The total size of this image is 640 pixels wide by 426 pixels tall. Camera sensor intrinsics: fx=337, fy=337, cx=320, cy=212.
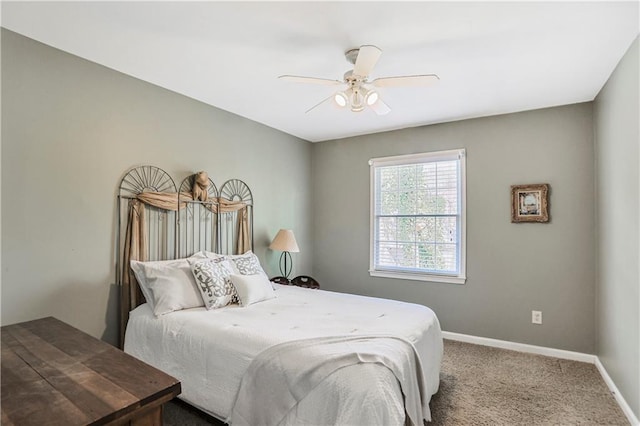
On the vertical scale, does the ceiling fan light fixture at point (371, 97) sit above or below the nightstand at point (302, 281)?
above

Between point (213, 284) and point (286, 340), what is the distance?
95 centimetres

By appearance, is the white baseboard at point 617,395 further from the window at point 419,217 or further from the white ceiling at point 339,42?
the white ceiling at point 339,42

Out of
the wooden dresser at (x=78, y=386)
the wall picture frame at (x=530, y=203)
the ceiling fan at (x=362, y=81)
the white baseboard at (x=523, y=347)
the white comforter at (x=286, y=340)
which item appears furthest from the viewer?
the wall picture frame at (x=530, y=203)

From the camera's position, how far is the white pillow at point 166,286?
2410mm

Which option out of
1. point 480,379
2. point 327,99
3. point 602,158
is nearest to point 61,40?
point 327,99

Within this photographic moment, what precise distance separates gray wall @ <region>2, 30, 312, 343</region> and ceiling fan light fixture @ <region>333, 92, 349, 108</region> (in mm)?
1552

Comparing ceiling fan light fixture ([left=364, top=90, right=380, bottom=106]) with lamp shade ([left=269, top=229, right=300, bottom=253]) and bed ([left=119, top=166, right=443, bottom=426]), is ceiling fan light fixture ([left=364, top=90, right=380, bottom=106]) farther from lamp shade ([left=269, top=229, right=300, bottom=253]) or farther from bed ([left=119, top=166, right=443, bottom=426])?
lamp shade ([left=269, top=229, right=300, bottom=253])

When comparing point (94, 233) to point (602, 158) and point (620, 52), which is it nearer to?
point (620, 52)

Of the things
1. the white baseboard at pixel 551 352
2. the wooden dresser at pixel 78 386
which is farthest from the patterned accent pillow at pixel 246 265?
the white baseboard at pixel 551 352

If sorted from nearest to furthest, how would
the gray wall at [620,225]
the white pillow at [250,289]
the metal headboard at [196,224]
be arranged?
the gray wall at [620,225]
the white pillow at [250,289]
the metal headboard at [196,224]

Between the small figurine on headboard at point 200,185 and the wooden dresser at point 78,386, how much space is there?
1.72 metres

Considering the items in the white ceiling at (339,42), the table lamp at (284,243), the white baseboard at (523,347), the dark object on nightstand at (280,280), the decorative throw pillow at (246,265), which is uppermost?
the white ceiling at (339,42)

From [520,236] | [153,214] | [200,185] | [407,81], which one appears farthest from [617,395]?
[153,214]

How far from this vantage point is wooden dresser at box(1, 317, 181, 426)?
1012mm
